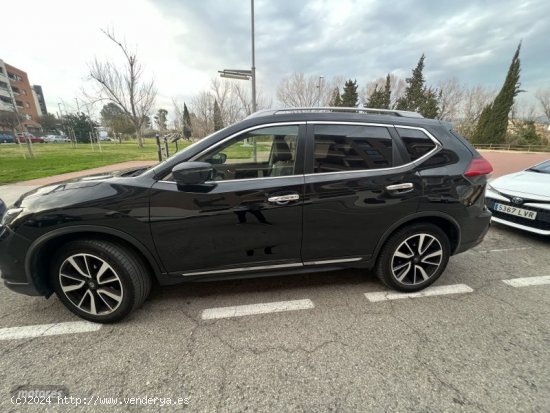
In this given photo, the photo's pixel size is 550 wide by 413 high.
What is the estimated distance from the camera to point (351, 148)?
234 cm

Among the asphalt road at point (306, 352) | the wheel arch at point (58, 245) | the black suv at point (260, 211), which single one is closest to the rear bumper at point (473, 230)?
the black suv at point (260, 211)

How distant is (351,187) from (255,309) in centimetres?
144

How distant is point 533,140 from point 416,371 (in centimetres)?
3661

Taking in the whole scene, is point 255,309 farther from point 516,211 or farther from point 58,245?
point 516,211

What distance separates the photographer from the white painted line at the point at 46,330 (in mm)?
2121

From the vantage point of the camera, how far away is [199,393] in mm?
1650

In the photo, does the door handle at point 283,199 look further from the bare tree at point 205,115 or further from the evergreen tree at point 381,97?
the evergreen tree at point 381,97

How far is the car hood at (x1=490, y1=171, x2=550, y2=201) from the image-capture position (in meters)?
3.78

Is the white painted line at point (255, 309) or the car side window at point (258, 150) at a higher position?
the car side window at point (258, 150)

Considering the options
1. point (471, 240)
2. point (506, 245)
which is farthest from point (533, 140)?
point (471, 240)

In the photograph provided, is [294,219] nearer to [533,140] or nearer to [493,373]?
[493,373]

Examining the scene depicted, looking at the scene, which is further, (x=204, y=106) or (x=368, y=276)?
(x=204, y=106)

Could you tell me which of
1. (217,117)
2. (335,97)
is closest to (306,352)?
(217,117)

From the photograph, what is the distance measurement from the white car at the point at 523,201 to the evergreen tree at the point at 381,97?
116 feet
